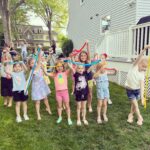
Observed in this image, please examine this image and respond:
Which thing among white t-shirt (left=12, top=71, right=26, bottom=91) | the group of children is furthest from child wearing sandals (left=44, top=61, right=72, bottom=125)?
white t-shirt (left=12, top=71, right=26, bottom=91)

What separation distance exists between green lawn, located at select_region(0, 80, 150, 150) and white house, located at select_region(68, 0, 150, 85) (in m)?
2.55

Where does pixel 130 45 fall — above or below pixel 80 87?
above

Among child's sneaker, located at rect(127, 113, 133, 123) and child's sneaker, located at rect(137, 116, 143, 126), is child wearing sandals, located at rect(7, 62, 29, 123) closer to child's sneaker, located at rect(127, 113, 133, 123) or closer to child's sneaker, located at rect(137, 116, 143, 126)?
child's sneaker, located at rect(127, 113, 133, 123)

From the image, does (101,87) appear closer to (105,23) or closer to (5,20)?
(105,23)

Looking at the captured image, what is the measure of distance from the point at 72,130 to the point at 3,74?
2304 millimetres

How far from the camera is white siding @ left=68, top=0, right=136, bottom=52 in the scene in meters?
9.55

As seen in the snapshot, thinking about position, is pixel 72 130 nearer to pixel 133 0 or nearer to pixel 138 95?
pixel 138 95

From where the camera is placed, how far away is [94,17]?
13461mm

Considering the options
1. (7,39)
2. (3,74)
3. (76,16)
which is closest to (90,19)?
(76,16)

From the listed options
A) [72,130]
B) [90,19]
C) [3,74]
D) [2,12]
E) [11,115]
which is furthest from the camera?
[2,12]

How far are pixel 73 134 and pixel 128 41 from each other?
4015mm

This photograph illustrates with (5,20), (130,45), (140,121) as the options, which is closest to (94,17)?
(130,45)

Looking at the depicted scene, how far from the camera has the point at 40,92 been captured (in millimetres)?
4234

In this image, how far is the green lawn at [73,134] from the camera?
3.23 metres
